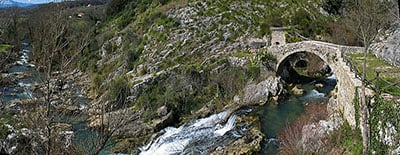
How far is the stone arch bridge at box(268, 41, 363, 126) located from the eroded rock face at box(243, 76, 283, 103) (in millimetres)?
3213

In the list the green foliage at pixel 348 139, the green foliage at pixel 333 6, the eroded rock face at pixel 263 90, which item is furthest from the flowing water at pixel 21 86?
the green foliage at pixel 333 6

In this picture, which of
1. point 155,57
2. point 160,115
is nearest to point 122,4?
point 155,57

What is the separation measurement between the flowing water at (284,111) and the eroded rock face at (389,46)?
5173mm

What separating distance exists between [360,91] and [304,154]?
3.28 metres

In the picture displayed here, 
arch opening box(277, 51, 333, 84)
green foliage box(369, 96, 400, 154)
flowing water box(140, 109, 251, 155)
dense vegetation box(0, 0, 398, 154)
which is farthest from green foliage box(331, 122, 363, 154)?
arch opening box(277, 51, 333, 84)

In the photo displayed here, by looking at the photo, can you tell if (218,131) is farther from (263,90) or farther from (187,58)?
(187,58)

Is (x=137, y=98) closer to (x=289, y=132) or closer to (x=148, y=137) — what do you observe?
(x=148, y=137)

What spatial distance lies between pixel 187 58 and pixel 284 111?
13.9 m

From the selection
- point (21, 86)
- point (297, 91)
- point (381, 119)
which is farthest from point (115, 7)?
point (381, 119)

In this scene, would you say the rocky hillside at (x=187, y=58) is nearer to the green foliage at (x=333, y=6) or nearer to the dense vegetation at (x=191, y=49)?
the dense vegetation at (x=191, y=49)

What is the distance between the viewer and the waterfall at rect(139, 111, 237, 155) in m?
21.5

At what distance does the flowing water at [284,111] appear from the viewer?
2085 centimetres

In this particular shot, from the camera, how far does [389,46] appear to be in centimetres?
2333

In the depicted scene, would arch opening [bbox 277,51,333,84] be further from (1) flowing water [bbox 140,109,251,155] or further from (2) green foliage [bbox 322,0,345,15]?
(1) flowing water [bbox 140,109,251,155]
